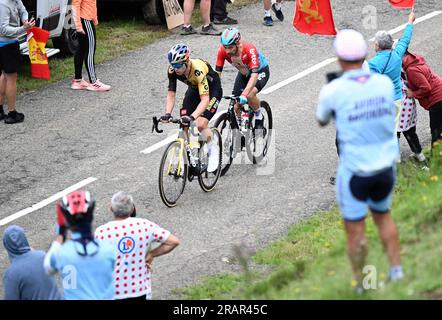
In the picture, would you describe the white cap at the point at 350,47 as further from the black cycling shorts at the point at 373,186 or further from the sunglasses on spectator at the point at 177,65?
the sunglasses on spectator at the point at 177,65

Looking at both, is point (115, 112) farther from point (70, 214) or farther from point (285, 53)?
point (70, 214)

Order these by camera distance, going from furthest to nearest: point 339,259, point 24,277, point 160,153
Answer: point 160,153, point 339,259, point 24,277

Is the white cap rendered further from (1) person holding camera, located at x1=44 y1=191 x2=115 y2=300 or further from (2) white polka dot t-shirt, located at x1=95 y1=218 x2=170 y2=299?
(2) white polka dot t-shirt, located at x1=95 y1=218 x2=170 y2=299

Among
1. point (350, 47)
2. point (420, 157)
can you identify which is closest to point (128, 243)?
point (350, 47)

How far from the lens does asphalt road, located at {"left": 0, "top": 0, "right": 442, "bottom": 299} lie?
10.8 meters

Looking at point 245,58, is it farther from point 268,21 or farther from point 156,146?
point 268,21

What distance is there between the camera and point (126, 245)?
26.0 ft

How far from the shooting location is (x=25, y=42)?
1513 cm

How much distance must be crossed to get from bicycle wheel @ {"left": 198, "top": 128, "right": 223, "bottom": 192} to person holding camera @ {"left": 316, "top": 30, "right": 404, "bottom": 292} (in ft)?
15.6

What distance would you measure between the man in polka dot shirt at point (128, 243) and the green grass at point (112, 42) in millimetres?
7907

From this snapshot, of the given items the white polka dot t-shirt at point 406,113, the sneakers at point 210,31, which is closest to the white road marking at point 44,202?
the white polka dot t-shirt at point 406,113

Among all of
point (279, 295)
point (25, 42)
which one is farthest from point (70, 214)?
point (25, 42)

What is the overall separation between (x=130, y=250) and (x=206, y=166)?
394 cm

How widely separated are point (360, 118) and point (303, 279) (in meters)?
1.92
